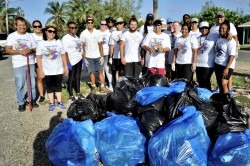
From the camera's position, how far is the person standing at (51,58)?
4340mm

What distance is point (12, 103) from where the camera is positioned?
5395 mm

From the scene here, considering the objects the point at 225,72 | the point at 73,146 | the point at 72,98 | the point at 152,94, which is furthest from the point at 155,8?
the point at 73,146

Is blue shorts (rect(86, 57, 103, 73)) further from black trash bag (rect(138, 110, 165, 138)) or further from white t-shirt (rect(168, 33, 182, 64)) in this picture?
black trash bag (rect(138, 110, 165, 138))

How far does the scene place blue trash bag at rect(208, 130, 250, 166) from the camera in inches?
86.9

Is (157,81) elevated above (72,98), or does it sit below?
above

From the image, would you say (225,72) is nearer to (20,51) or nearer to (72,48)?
(72,48)

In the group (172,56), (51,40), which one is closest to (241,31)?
(172,56)

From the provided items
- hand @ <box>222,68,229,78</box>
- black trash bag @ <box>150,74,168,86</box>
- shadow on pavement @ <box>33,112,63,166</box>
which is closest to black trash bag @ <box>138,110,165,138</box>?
black trash bag @ <box>150,74,168,86</box>

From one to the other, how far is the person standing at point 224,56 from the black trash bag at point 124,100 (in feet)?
6.37

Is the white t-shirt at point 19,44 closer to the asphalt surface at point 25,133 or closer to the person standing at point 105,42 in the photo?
the asphalt surface at point 25,133

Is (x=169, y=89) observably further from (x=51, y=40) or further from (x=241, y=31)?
(x=241, y=31)

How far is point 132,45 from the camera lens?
498 centimetres

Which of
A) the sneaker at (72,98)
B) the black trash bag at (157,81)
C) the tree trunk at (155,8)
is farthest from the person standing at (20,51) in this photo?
the tree trunk at (155,8)

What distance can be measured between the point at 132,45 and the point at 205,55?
1.51 m
